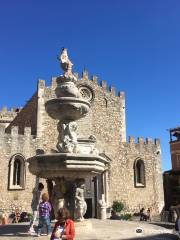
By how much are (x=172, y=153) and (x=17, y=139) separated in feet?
95.7

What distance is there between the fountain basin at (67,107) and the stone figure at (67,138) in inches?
10.4

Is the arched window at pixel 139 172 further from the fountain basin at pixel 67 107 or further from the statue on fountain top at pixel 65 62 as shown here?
the fountain basin at pixel 67 107

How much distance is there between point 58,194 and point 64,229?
3.77 metres

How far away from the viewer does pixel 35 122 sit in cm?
2559

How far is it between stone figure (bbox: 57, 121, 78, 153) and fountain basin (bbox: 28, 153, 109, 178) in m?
0.76

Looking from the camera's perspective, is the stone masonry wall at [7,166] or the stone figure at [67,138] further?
the stone masonry wall at [7,166]

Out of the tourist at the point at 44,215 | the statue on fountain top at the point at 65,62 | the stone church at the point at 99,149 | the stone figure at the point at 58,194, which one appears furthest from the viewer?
the stone church at the point at 99,149

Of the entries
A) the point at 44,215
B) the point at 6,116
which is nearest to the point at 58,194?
the point at 44,215

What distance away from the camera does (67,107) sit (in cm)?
1036

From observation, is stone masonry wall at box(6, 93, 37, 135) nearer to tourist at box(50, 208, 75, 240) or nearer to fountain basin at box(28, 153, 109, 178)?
fountain basin at box(28, 153, 109, 178)

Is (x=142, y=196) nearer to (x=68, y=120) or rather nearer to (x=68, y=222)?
(x=68, y=120)

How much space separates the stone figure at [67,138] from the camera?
10199 millimetres

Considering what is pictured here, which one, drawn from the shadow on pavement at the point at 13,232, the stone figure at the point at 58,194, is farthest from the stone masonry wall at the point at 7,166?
the stone figure at the point at 58,194

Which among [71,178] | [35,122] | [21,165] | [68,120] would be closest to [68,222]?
[71,178]
